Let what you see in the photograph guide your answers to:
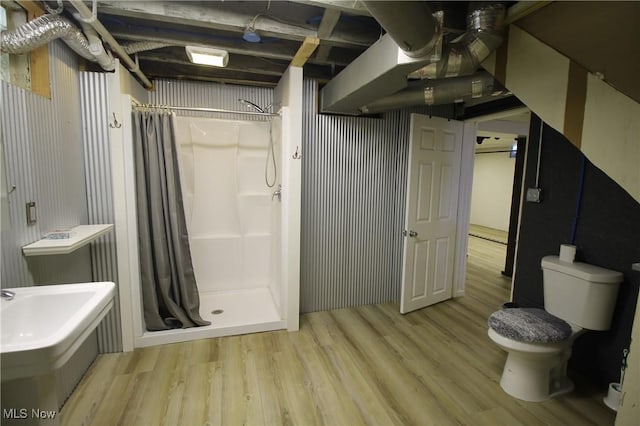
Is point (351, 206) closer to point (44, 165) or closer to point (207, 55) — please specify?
point (207, 55)

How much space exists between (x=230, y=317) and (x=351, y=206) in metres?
1.53

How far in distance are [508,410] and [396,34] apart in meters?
2.19

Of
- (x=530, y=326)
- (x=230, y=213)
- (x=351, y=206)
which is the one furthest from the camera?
(x=230, y=213)

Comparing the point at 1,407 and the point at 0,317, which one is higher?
the point at 0,317

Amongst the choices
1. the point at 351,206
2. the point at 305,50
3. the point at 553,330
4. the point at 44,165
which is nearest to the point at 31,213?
the point at 44,165

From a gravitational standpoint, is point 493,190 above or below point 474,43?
below

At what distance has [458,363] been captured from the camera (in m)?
2.25

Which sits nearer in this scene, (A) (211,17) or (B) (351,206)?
(A) (211,17)

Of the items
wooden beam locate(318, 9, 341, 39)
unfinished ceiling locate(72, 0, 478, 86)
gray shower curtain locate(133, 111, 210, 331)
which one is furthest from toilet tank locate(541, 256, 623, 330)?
gray shower curtain locate(133, 111, 210, 331)

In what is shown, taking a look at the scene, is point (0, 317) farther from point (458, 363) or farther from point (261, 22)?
point (458, 363)

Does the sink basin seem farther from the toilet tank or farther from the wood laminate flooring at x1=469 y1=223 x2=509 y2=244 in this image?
the wood laminate flooring at x1=469 y1=223 x2=509 y2=244

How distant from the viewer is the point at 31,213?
1547mm

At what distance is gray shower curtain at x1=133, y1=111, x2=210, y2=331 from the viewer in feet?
7.61

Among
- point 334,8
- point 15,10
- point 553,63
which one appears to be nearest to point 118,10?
point 15,10
